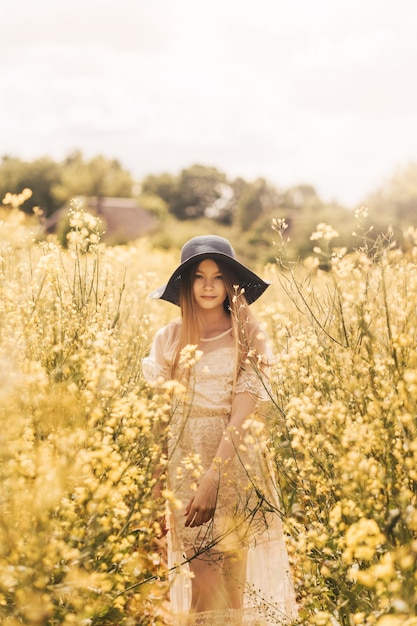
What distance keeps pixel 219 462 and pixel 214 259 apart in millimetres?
1066

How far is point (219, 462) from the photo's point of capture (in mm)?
2924

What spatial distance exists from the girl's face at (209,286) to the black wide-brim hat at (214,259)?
4 centimetres

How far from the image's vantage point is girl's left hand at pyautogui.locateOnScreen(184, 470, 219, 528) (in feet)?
9.78

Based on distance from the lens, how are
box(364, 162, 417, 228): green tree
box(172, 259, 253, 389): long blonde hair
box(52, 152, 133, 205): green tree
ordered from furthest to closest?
1. box(52, 152, 133, 205): green tree
2. box(364, 162, 417, 228): green tree
3. box(172, 259, 253, 389): long blonde hair

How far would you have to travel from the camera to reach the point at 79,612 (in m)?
2.15

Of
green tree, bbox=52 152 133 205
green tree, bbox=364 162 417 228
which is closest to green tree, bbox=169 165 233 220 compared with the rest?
green tree, bbox=52 152 133 205

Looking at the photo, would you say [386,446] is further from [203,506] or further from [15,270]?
[15,270]

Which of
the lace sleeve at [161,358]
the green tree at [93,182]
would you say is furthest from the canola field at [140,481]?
the green tree at [93,182]

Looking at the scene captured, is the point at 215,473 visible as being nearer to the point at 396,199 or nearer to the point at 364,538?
the point at 364,538

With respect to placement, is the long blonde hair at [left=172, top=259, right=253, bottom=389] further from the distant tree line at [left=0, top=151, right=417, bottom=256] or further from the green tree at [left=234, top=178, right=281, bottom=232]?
the green tree at [left=234, top=178, right=281, bottom=232]

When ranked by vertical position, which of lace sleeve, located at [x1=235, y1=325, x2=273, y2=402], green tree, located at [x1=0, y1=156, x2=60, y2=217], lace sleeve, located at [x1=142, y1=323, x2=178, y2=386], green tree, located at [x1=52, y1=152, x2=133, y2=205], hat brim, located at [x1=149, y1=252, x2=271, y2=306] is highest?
green tree, located at [x1=0, y1=156, x2=60, y2=217]

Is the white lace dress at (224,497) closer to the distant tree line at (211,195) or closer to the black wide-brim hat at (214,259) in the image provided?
the black wide-brim hat at (214,259)

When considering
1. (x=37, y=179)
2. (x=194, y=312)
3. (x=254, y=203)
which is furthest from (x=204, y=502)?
(x=37, y=179)

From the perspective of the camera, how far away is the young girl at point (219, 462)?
3.07 m
